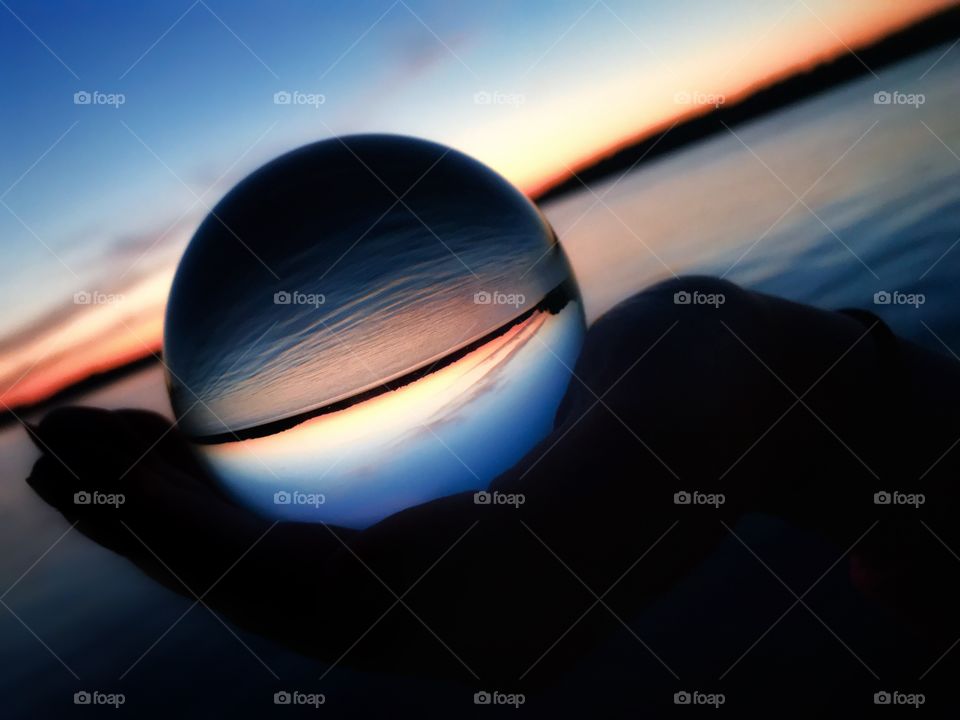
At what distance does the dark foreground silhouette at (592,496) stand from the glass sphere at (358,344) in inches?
6.1

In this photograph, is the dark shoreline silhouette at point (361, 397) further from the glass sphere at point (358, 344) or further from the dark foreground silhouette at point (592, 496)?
the dark foreground silhouette at point (592, 496)

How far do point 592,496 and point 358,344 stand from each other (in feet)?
1.97

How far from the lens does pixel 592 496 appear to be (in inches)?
46.3

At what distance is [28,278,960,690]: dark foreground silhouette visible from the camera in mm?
1183

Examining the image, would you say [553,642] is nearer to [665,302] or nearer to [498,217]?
[665,302]

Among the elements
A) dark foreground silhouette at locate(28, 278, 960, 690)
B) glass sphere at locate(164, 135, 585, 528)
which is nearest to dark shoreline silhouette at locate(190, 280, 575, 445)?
glass sphere at locate(164, 135, 585, 528)

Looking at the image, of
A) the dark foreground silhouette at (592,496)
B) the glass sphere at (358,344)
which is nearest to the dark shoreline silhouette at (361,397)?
the glass sphere at (358,344)

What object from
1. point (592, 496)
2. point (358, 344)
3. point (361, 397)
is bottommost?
point (592, 496)

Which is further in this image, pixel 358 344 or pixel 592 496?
pixel 358 344

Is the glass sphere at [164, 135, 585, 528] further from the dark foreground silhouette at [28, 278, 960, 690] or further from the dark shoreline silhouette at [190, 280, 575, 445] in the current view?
the dark foreground silhouette at [28, 278, 960, 690]

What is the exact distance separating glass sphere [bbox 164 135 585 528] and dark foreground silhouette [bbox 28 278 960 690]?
0.51ft

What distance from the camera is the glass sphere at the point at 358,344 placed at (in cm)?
144

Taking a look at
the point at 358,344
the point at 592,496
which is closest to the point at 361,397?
the point at 358,344

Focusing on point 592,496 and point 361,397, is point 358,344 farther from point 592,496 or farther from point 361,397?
point 592,496
